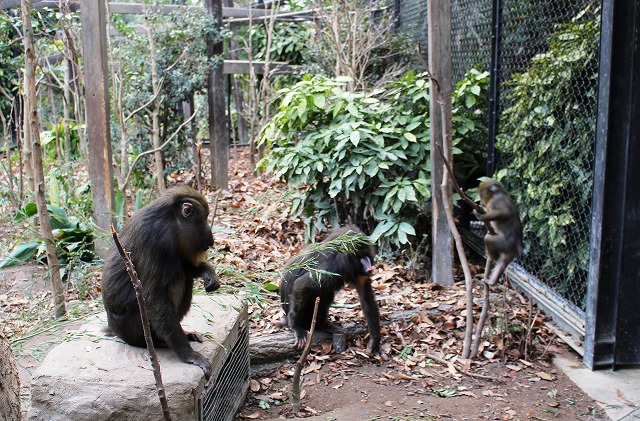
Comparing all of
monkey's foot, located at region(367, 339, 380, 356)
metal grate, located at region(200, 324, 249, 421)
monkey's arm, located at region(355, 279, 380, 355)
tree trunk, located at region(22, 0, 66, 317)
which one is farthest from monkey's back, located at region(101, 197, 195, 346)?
monkey's foot, located at region(367, 339, 380, 356)

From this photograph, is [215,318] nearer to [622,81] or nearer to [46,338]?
[46,338]

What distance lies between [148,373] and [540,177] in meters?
4.02

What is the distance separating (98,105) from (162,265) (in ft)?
11.0

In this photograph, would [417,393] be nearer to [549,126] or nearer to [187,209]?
[187,209]

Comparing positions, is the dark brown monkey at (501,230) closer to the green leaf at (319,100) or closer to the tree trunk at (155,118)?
the green leaf at (319,100)

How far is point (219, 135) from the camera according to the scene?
34.8 feet

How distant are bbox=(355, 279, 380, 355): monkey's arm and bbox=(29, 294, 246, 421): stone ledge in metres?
1.83

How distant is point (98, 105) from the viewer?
657cm

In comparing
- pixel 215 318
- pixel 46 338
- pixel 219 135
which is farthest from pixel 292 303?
pixel 219 135

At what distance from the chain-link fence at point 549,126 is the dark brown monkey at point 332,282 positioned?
172 cm

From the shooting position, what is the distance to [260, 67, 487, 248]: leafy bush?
709 centimetres

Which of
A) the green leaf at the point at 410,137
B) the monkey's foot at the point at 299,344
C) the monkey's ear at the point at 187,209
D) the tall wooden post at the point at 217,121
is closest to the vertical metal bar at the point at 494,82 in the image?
the green leaf at the point at 410,137

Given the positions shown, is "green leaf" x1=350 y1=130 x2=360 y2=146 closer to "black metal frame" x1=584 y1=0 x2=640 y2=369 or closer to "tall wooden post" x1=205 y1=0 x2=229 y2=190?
"black metal frame" x1=584 y1=0 x2=640 y2=369

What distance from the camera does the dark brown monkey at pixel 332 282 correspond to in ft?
18.0
